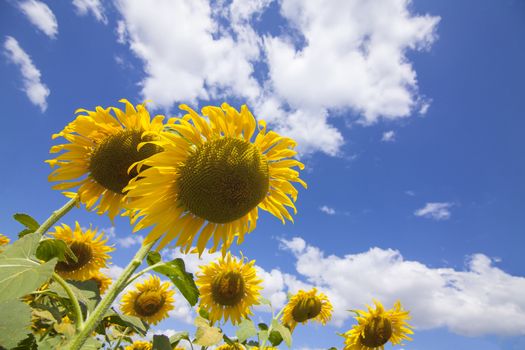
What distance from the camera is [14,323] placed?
190 cm

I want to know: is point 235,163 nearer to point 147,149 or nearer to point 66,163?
point 147,149

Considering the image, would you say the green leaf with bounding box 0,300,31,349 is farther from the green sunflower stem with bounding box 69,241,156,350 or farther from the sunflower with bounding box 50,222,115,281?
the sunflower with bounding box 50,222,115,281

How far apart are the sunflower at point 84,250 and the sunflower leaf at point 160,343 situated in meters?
3.92

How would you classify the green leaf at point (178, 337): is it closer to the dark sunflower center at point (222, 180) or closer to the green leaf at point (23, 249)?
the dark sunflower center at point (222, 180)

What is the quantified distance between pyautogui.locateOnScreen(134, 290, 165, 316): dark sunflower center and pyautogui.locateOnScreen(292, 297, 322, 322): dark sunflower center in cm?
280

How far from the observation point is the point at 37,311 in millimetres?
3479

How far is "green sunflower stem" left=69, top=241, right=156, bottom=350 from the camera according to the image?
1.94 meters

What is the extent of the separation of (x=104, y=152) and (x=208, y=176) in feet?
4.24

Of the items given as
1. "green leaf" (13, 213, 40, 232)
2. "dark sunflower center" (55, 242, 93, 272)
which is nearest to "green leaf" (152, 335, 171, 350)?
"green leaf" (13, 213, 40, 232)

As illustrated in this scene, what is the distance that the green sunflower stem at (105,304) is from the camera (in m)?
1.94

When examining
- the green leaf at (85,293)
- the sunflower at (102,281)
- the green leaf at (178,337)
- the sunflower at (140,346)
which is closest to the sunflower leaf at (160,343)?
the green leaf at (85,293)

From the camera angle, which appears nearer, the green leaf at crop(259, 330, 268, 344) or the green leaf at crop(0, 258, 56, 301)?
the green leaf at crop(0, 258, 56, 301)

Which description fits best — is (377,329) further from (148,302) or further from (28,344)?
(28,344)

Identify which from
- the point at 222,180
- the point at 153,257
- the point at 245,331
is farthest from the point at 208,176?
the point at 245,331
